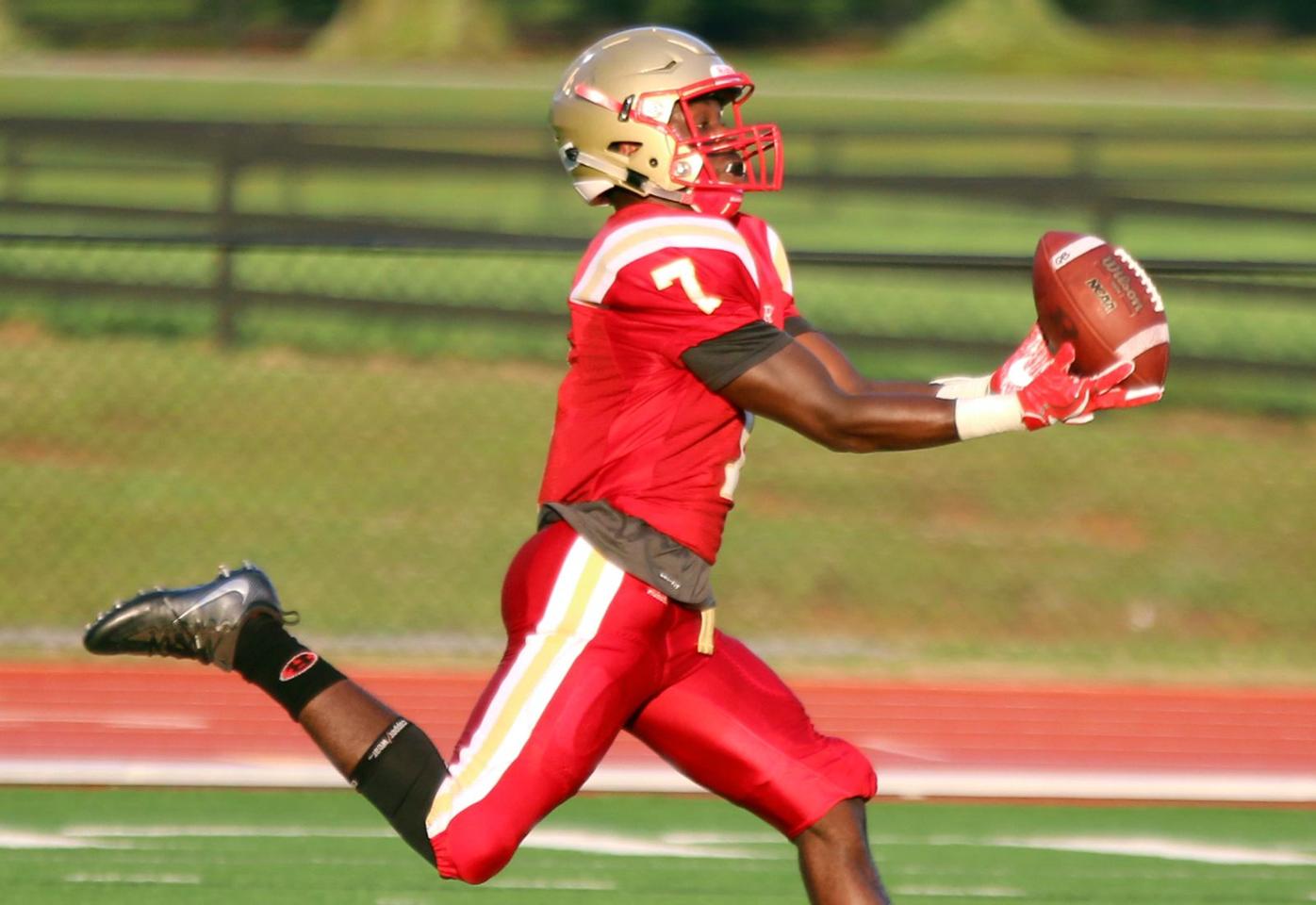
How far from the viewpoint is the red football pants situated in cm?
371

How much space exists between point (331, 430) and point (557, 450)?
6.01m

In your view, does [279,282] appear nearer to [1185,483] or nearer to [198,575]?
[198,575]

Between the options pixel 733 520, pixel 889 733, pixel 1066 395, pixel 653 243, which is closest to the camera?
pixel 1066 395

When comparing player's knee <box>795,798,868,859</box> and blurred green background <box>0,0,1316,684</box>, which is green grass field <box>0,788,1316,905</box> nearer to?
player's knee <box>795,798,868,859</box>

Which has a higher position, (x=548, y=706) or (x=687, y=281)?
(x=687, y=281)

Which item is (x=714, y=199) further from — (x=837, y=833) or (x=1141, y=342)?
(x=837, y=833)

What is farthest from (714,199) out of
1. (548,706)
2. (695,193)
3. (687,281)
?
(548,706)

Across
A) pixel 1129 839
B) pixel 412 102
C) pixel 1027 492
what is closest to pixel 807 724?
pixel 1129 839

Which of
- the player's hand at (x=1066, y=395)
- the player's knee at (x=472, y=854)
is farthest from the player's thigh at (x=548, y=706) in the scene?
the player's hand at (x=1066, y=395)

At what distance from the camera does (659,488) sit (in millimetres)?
3766

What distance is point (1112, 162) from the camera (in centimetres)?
2822

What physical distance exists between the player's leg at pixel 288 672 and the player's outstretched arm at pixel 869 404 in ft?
2.91

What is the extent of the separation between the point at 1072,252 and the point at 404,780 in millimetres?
1491

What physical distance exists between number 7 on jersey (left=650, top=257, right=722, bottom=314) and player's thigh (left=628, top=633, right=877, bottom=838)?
0.68 m
